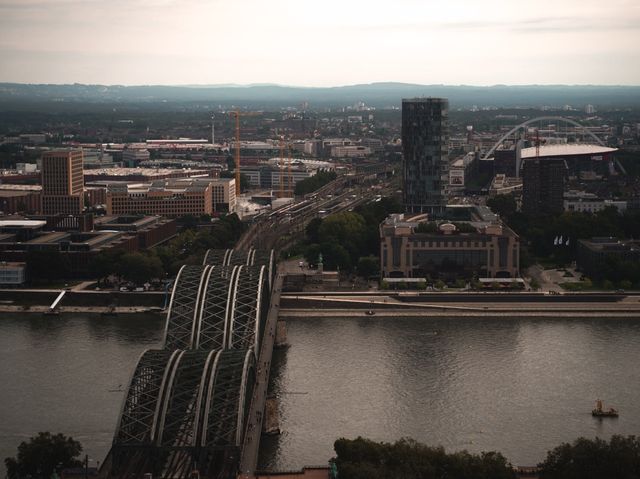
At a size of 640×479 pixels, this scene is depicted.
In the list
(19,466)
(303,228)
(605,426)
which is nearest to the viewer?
(19,466)

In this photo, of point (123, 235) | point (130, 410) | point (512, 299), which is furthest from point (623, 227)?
point (130, 410)

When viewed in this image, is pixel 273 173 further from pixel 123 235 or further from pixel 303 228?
pixel 123 235

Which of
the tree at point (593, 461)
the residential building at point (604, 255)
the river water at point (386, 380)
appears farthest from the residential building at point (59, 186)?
the tree at point (593, 461)

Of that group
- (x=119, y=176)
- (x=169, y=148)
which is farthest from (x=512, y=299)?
(x=169, y=148)

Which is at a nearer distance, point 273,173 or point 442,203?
point 442,203

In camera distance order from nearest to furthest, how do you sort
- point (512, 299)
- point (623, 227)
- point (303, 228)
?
point (512, 299)
point (623, 227)
point (303, 228)

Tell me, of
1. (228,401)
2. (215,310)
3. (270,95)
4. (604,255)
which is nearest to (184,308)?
(215,310)
